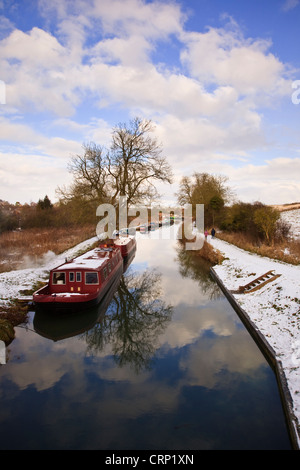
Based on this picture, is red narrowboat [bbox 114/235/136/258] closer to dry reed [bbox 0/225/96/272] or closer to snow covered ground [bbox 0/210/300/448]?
snow covered ground [bbox 0/210/300/448]

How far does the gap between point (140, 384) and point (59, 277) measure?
6466 millimetres

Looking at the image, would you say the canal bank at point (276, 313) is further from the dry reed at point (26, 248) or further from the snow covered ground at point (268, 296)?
the dry reed at point (26, 248)

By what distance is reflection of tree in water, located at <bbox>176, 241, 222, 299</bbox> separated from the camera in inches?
589

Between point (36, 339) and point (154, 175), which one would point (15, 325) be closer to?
point (36, 339)

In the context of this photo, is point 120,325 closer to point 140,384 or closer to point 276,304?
point 140,384

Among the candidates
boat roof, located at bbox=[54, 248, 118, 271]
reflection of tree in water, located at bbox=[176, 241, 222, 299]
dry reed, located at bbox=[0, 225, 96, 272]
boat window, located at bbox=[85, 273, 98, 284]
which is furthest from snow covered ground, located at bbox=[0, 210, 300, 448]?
boat window, located at bbox=[85, 273, 98, 284]

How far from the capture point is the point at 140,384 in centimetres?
702

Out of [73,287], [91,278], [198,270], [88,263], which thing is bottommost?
[198,270]

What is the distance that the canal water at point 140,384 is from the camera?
5320mm

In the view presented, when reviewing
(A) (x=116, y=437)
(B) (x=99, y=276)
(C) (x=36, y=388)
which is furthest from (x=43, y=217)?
(A) (x=116, y=437)

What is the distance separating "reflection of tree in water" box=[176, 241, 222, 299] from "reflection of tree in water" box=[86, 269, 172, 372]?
2.66 metres

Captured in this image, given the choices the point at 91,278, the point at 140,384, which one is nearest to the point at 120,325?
the point at 91,278

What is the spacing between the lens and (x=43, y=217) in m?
37.0

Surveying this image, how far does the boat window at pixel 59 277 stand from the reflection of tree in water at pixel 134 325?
247 cm
